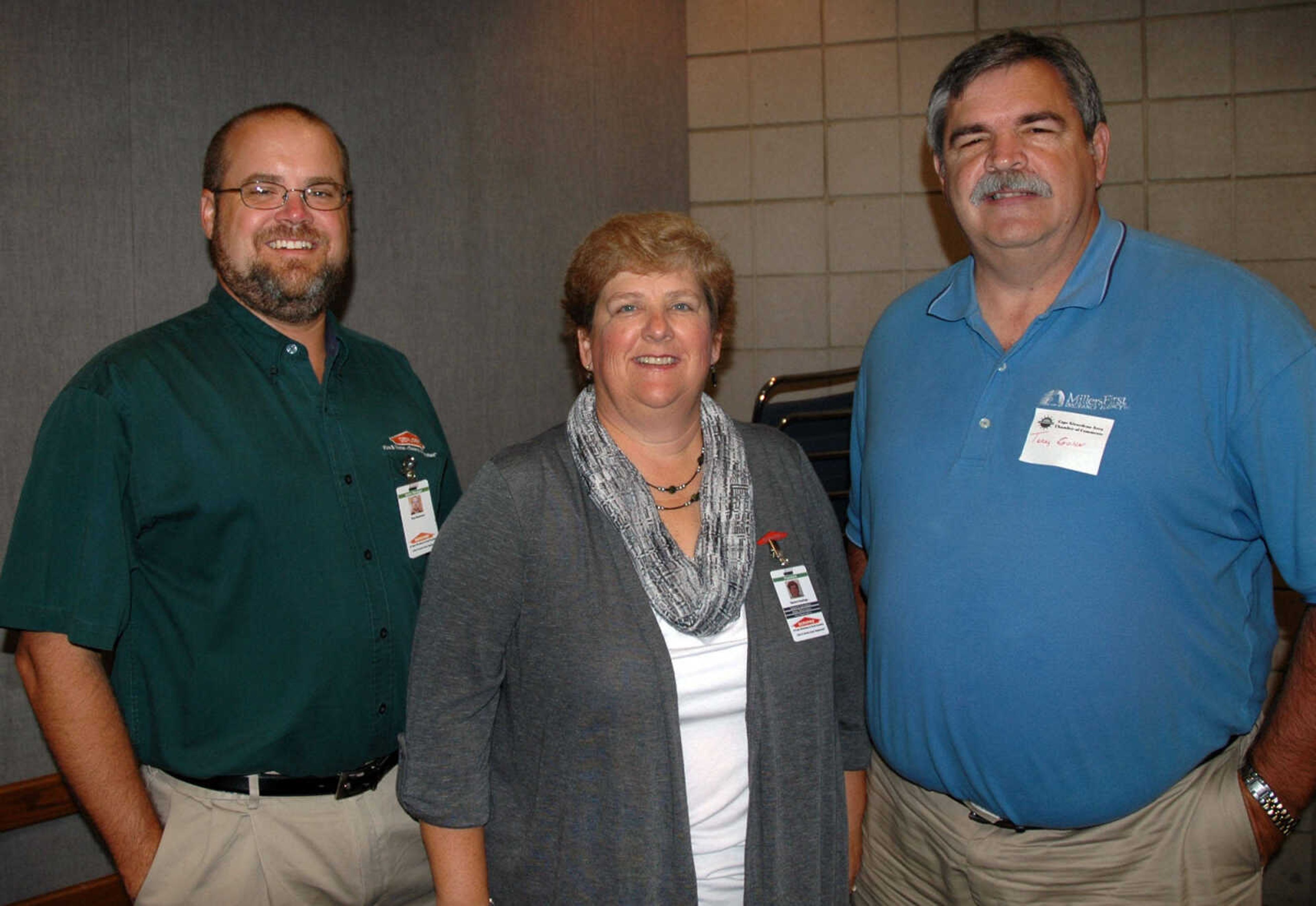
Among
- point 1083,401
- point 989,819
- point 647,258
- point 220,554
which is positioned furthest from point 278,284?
point 989,819

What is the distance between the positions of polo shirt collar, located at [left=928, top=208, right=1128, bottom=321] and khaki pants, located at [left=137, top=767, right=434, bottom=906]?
54.1 inches

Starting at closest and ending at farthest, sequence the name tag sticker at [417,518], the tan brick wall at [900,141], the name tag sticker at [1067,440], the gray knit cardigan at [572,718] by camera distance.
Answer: the gray knit cardigan at [572,718] → the name tag sticker at [1067,440] → the name tag sticker at [417,518] → the tan brick wall at [900,141]

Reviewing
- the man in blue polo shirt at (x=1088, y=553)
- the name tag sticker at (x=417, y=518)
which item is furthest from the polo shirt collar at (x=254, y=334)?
the man in blue polo shirt at (x=1088, y=553)

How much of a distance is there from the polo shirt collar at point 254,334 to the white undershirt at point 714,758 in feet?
2.86

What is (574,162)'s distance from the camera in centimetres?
333

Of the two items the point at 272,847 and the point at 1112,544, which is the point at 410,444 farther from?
the point at 1112,544

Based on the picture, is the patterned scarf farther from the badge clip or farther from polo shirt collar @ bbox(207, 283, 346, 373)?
polo shirt collar @ bbox(207, 283, 346, 373)

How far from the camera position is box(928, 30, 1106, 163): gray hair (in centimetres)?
176

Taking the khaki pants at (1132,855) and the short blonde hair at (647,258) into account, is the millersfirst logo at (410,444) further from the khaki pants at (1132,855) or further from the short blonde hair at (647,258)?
the khaki pants at (1132,855)

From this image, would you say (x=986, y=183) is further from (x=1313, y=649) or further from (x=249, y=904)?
(x=249, y=904)

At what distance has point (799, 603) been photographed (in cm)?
164

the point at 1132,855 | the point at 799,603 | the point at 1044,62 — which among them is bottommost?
the point at 1132,855

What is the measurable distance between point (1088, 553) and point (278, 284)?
147cm

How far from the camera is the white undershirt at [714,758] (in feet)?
5.04
